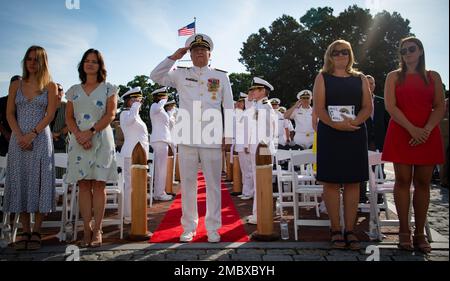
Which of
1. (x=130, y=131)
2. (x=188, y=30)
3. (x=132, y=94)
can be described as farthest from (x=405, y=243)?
(x=188, y=30)

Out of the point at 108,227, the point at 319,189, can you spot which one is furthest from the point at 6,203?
the point at 319,189

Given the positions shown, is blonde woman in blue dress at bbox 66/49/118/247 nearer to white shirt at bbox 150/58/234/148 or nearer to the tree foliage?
white shirt at bbox 150/58/234/148

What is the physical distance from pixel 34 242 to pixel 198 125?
2.18 meters

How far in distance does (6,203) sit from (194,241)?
210 centimetres

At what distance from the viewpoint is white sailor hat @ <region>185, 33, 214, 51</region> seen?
432cm

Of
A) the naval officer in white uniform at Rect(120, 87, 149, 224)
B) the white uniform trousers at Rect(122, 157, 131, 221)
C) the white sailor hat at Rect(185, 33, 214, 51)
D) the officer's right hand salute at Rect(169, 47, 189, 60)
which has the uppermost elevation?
the white sailor hat at Rect(185, 33, 214, 51)

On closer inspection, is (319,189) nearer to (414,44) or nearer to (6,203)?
(414,44)

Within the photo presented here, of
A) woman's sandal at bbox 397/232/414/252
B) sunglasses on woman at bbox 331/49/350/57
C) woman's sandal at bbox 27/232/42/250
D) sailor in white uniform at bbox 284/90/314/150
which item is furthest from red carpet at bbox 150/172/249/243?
sunglasses on woman at bbox 331/49/350/57

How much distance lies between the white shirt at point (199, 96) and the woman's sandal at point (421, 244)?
7.48 feet

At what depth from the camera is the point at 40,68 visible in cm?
422

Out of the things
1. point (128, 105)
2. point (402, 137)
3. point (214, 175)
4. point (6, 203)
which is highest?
point (128, 105)

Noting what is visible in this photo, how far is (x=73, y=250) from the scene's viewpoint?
3.67 m

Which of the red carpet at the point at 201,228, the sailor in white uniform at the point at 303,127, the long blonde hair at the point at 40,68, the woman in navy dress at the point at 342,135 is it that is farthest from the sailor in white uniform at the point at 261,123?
the long blonde hair at the point at 40,68
